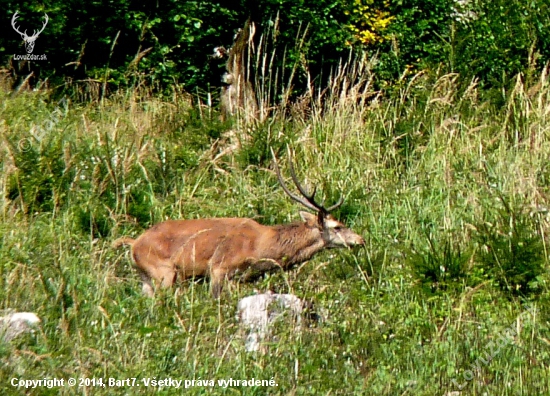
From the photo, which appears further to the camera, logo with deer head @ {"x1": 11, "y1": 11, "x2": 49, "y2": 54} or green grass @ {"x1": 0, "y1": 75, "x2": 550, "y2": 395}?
logo with deer head @ {"x1": 11, "y1": 11, "x2": 49, "y2": 54}

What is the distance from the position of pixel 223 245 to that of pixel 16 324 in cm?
224

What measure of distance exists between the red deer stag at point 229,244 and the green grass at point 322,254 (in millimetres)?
147

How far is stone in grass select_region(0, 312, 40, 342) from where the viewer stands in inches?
259

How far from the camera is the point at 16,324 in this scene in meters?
6.75

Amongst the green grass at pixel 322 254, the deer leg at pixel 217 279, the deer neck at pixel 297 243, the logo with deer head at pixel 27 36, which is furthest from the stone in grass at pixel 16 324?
the logo with deer head at pixel 27 36

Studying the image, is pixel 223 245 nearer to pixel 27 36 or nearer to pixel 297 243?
pixel 297 243

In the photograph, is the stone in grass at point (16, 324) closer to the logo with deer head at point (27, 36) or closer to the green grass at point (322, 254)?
the green grass at point (322, 254)

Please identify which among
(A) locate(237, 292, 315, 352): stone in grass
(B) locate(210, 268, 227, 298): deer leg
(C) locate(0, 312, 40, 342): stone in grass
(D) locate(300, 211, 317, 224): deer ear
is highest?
(C) locate(0, 312, 40, 342): stone in grass

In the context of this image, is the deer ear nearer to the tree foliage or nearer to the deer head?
the deer head

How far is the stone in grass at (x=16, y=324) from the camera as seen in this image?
6568 mm

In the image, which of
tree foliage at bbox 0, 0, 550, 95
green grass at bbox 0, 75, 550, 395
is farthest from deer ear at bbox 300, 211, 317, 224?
tree foliage at bbox 0, 0, 550, 95

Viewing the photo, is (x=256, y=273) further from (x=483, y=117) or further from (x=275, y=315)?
(x=483, y=117)

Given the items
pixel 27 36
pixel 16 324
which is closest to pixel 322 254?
pixel 16 324

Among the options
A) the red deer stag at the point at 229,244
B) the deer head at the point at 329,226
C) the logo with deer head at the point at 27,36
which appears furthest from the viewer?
the logo with deer head at the point at 27,36
